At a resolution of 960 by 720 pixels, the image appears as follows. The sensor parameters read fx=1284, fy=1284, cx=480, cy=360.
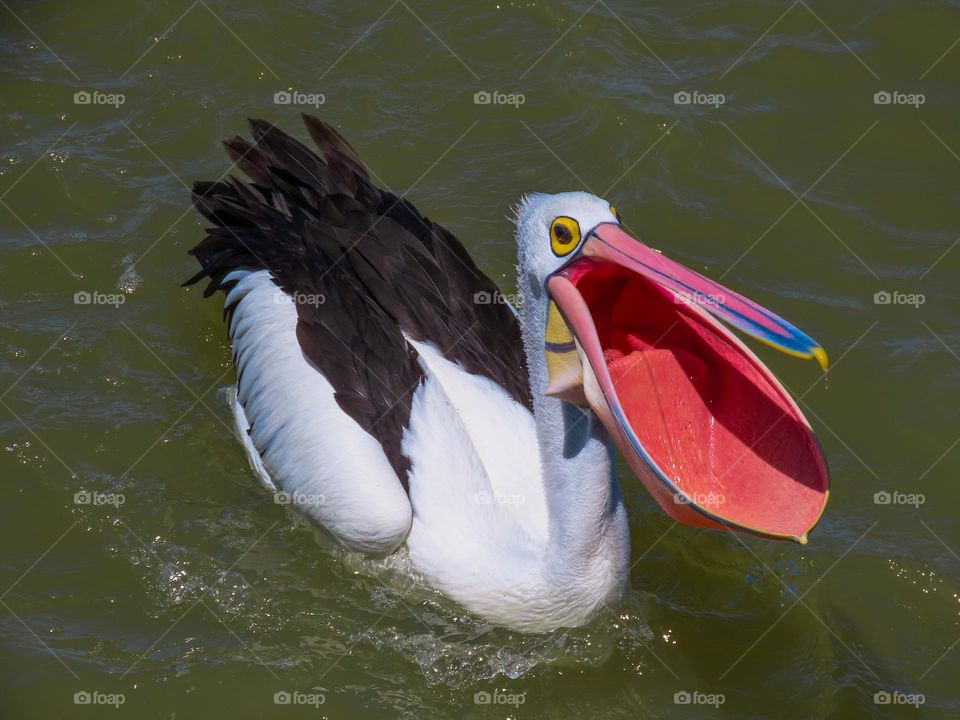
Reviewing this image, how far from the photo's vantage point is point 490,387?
6.18 m

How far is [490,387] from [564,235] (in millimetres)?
1513

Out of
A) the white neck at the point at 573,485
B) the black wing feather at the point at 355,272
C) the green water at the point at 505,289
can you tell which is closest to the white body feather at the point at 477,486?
the white neck at the point at 573,485

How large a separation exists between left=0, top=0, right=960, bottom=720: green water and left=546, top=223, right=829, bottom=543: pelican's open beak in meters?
1.15

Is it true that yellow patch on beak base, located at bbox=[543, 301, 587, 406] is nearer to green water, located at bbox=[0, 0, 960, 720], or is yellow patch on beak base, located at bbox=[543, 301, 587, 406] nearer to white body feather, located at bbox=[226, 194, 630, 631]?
white body feather, located at bbox=[226, 194, 630, 631]

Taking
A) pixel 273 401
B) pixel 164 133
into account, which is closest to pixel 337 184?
pixel 273 401

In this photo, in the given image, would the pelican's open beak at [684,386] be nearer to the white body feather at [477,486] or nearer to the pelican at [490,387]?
the pelican at [490,387]

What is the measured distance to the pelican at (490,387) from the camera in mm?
4816

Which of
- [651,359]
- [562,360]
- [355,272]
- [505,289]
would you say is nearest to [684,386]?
[651,359]

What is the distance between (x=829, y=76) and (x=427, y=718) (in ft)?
18.4

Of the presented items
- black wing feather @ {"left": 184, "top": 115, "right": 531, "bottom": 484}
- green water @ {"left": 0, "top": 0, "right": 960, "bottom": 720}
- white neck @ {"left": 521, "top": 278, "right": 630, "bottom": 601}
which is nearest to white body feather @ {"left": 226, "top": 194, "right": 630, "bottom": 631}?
white neck @ {"left": 521, "top": 278, "right": 630, "bottom": 601}

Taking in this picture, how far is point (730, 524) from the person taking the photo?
4.62 meters

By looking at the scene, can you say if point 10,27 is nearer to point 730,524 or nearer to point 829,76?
point 829,76

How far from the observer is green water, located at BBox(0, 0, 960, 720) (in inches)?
228

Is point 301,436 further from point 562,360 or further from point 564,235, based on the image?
point 564,235
